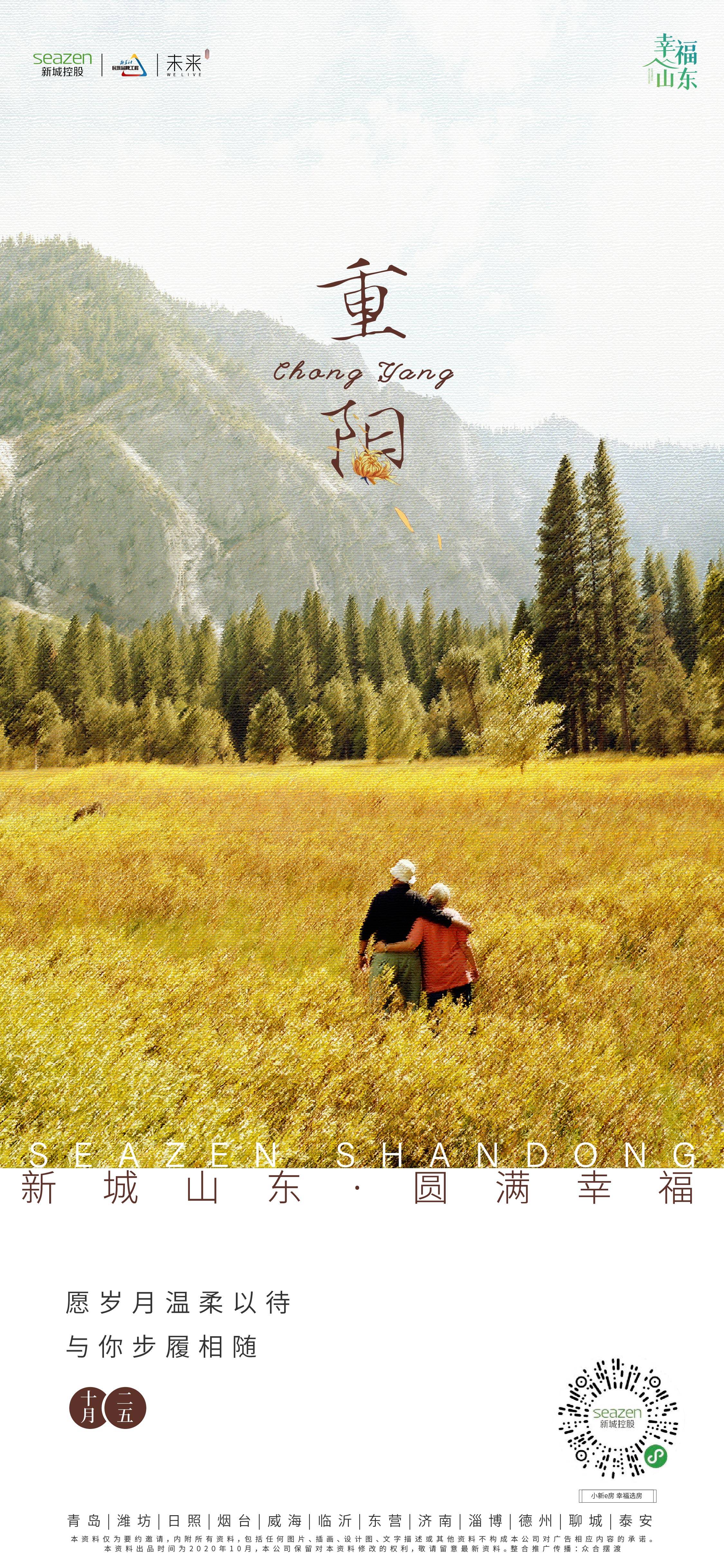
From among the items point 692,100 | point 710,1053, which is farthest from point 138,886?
point 692,100

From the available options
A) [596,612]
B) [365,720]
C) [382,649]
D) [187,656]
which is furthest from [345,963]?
[596,612]

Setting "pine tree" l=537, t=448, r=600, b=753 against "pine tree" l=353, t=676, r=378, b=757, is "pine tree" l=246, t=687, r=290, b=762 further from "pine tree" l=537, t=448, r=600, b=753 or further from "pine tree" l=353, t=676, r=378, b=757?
"pine tree" l=537, t=448, r=600, b=753

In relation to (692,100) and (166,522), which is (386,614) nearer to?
(166,522)

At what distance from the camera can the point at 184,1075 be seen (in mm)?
4016

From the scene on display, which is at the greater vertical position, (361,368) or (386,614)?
(361,368)

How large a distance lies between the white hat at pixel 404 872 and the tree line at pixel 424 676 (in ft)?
5.01

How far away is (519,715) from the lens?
6176 mm

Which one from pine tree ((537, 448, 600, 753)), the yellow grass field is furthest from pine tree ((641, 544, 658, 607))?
the yellow grass field

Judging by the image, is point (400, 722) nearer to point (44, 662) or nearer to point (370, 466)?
point (370, 466)

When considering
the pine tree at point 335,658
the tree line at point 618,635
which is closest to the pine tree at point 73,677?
the pine tree at point 335,658

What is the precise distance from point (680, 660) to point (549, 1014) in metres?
3.58

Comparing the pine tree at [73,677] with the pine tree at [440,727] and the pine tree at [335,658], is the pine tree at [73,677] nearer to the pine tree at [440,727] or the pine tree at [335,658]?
the pine tree at [335,658]
